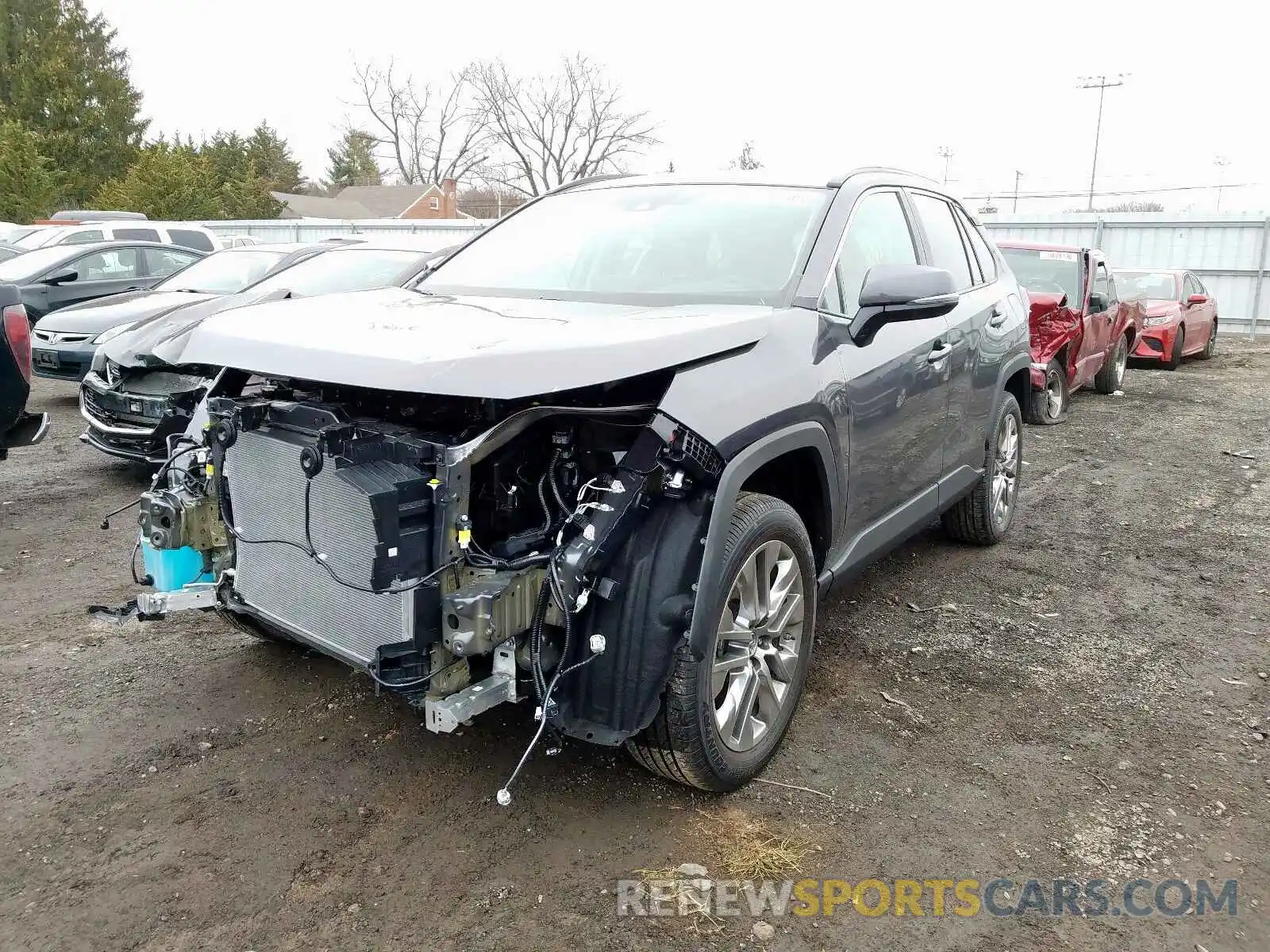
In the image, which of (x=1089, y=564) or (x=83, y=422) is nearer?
(x=1089, y=564)

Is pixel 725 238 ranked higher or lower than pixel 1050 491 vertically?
higher

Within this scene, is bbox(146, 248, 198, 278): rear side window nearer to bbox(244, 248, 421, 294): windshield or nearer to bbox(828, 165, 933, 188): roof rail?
bbox(244, 248, 421, 294): windshield

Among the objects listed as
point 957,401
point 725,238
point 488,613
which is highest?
point 725,238

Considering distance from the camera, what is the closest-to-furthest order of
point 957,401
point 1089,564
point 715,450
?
point 715,450 < point 957,401 < point 1089,564

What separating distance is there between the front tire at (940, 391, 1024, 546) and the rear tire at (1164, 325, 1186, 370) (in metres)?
10.1

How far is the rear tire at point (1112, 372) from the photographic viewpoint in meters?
11.6

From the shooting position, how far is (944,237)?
472 cm

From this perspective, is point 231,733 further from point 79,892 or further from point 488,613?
point 488,613

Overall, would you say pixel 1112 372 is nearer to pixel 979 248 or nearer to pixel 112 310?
pixel 979 248

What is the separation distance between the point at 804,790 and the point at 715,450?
3.84ft

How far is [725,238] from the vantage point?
12.0 ft

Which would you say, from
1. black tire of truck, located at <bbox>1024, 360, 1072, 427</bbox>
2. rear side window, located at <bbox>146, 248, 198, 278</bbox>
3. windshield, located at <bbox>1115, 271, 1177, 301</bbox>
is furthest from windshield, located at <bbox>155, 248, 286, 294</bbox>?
windshield, located at <bbox>1115, 271, 1177, 301</bbox>

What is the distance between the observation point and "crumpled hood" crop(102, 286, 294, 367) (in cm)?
615

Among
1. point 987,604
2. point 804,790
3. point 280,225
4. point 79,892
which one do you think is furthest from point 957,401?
point 280,225
